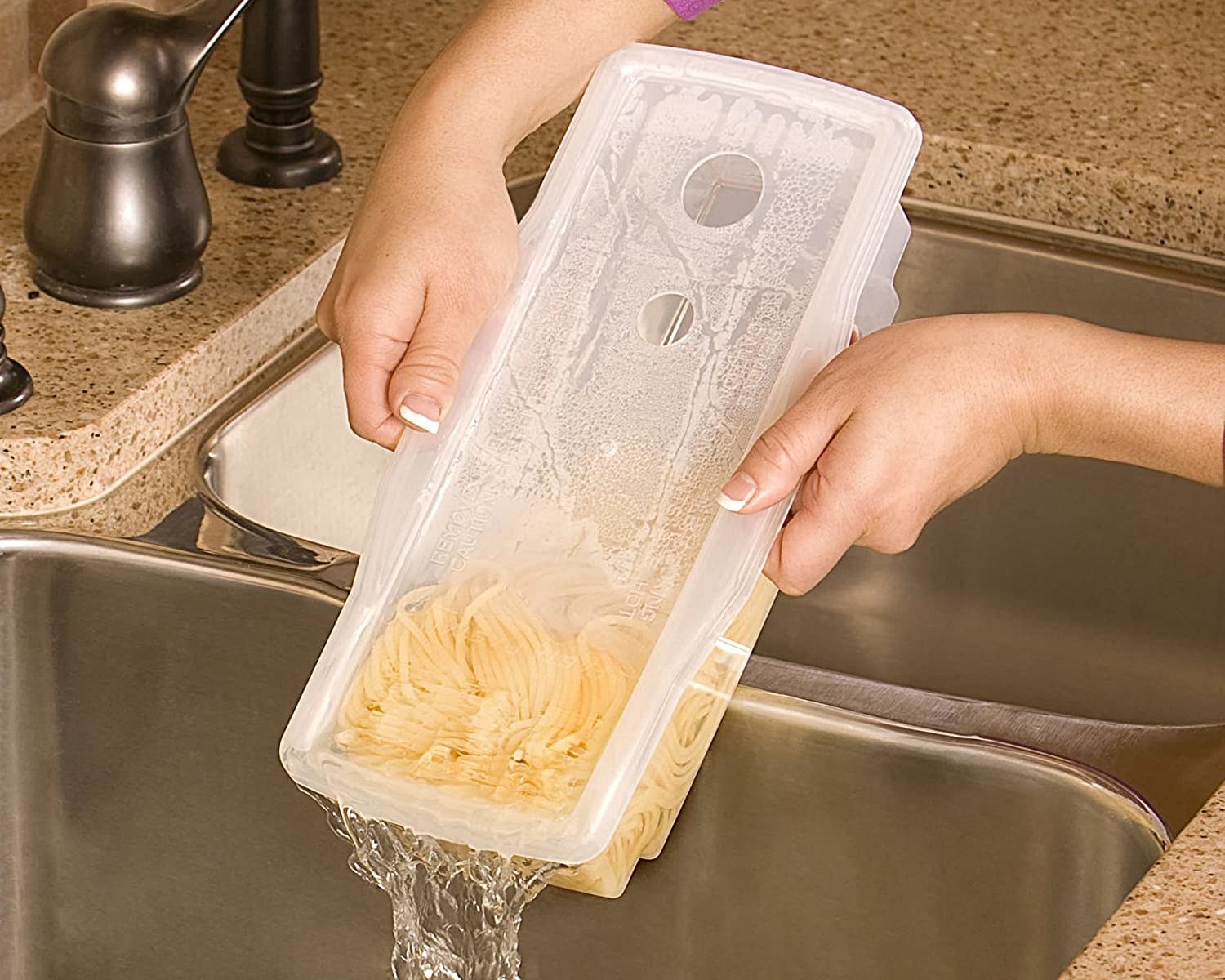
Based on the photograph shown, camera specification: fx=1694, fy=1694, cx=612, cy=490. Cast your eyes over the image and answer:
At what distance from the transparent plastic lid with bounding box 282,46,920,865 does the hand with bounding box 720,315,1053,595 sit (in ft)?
0.08

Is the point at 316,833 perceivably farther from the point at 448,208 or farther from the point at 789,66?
the point at 789,66

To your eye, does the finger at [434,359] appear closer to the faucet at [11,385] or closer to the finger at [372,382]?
the finger at [372,382]

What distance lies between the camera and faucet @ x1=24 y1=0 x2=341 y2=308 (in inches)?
34.4

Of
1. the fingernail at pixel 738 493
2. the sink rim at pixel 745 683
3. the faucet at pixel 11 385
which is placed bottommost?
the sink rim at pixel 745 683

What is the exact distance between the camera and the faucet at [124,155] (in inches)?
34.4

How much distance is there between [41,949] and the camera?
901mm

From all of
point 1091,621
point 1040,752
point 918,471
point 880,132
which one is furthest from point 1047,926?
point 1091,621

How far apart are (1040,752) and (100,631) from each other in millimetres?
479

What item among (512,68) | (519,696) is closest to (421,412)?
(519,696)

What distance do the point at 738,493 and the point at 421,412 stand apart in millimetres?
145

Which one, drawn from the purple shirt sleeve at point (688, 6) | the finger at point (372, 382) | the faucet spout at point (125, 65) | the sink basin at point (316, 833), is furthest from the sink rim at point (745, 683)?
the purple shirt sleeve at point (688, 6)

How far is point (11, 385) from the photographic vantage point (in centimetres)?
87

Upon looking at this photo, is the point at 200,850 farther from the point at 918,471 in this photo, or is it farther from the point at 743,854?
the point at 918,471

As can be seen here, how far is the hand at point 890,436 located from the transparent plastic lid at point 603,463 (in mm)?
23
